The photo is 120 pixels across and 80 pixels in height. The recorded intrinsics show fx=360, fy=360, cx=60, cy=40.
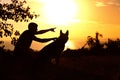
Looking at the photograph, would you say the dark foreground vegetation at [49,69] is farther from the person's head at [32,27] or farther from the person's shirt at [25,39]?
the person's head at [32,27]

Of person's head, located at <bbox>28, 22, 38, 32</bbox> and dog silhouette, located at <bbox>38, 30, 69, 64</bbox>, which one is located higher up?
person's head, located at <bbox>28, 22, 38, 32</bbox>

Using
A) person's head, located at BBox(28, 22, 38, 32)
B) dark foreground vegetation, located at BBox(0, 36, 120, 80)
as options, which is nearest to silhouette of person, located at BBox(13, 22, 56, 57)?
person's head, located at BBox(28, 22, 38, 32)

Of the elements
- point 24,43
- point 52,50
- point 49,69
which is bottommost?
point 49,69

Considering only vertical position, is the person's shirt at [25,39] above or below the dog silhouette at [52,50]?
above

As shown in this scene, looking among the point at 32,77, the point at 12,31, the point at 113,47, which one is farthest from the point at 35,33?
the point at 113,47

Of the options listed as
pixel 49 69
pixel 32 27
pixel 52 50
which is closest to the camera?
pixel 32 27

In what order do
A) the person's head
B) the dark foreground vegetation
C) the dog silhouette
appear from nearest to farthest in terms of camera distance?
the person's head → the dog silhouette → the dark foreground vegetation

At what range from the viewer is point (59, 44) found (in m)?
15.8

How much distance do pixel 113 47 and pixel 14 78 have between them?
19.4m

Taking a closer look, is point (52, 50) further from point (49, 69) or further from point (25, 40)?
point (49, 69)

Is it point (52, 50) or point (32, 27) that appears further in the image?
point (52, 50)

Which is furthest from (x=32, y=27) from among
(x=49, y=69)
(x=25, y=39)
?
(x=49, y=69)

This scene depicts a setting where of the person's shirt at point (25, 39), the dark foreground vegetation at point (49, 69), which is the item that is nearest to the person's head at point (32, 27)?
the person's shirt at point (25, 39)

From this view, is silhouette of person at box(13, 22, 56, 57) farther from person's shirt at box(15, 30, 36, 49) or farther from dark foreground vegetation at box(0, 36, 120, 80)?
dark foreground vegetation at box(0, 36, 120, 80)
